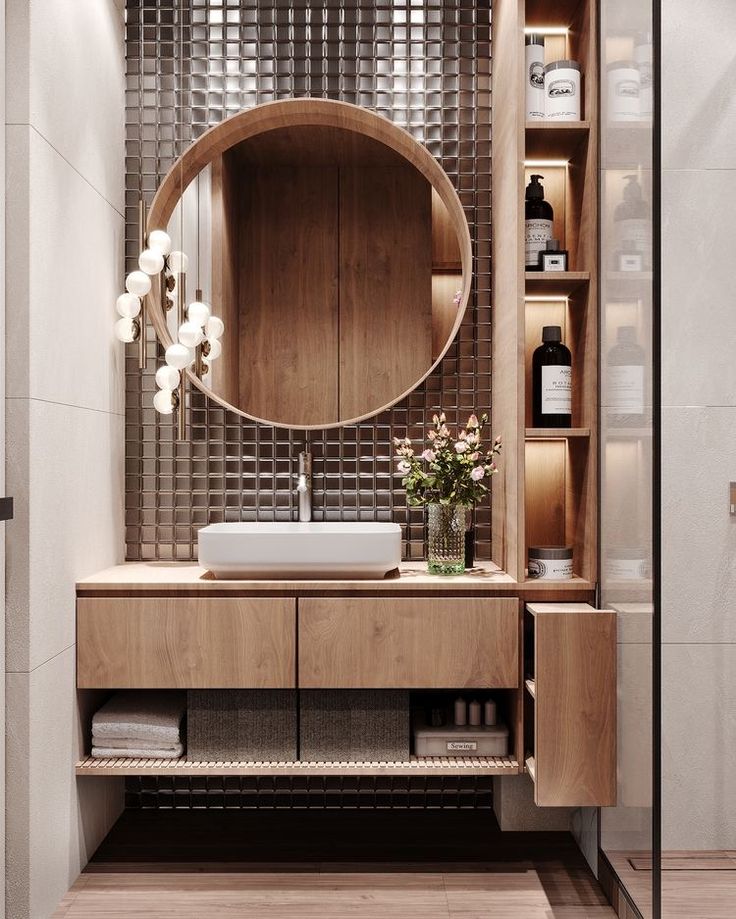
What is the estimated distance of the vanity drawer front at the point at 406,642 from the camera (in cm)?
208

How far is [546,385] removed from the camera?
2.17m

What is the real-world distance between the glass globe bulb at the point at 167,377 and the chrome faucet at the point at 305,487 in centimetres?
43

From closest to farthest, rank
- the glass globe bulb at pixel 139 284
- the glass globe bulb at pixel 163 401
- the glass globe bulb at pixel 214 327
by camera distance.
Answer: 1. the glass globe bulb at pixel 139 284
2. the glass globe bulb at pixel 163 401
3. the glass globe bulb at pixel 214 327

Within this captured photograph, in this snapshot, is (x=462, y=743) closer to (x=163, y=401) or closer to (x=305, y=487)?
(x=305, y=487)

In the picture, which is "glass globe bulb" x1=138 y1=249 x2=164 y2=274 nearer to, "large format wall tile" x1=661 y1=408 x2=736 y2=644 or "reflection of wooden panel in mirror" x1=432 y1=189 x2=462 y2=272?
"reflection of wooden panel in mirror" x1=432 y1=189 x2=462 y2=272

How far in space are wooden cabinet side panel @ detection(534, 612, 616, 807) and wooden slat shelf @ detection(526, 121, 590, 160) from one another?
4.08ft

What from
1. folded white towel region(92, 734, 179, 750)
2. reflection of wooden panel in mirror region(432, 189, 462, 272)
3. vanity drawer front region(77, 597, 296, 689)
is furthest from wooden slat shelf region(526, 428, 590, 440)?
folded white towel region(92, 734, 179, 750)

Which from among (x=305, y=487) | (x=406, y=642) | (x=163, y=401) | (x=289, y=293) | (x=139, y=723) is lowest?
(x=139, y=723)

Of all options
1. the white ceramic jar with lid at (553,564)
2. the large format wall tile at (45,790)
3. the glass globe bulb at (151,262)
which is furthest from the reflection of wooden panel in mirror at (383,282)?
the large format wall tile at (45,790)

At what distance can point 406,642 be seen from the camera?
2.08 meters

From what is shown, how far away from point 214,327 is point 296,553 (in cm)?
→ 84

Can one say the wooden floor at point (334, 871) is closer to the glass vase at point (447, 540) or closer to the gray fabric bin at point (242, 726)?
the gray fabric bin at point (242, 726)

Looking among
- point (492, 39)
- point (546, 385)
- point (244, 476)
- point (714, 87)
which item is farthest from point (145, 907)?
point (492, 39)

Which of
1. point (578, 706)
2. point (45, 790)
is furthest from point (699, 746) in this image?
point (45, 790)
